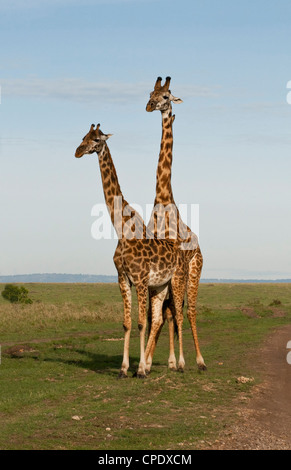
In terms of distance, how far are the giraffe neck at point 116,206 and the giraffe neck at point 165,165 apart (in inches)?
52.2

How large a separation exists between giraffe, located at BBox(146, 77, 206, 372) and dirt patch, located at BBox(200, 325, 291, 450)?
1808 millimetres

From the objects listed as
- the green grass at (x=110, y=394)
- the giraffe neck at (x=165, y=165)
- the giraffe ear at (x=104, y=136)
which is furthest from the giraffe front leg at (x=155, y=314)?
the giraffe ear at (x=104, y=136)

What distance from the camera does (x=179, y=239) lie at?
1392 centimetres

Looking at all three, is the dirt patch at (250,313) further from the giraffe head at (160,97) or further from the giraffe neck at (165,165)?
the giraffe head at (160,97)

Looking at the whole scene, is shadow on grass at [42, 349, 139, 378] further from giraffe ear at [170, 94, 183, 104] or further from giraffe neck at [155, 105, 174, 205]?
giraffe ear at [170, 94, 183, 104]

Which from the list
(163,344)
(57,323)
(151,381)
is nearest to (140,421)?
(151,381)

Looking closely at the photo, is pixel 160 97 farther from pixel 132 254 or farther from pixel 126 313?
pixel 126 313

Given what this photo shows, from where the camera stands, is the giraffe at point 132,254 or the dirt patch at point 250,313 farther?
the dirt patch at point 250,313

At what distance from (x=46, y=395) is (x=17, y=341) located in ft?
33.8

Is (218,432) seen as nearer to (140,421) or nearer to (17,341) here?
(140,421)

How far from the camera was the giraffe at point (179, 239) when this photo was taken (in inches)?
535

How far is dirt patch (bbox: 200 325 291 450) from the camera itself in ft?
27.3

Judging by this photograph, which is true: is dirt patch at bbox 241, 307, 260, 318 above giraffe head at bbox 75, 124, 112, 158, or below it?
below

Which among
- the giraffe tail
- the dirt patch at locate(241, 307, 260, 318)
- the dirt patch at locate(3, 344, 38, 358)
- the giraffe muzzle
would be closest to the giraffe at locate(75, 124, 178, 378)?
the giraffe tail
